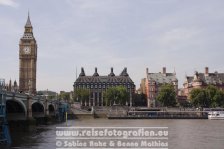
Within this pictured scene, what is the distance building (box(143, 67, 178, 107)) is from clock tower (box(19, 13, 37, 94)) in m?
43.0

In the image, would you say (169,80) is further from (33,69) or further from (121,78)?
(33,69)

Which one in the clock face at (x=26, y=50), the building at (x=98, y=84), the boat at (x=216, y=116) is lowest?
the boat at (x=216, y=116)

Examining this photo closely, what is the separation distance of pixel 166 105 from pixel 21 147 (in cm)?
11464

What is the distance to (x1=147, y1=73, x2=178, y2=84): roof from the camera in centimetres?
18250

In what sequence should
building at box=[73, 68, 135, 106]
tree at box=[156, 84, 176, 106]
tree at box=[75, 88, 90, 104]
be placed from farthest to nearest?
building at box=[73, 68, 135, 106] < tree at box=[75, 88, 90, 104] < tree at box=[156, 84, 176, 106]

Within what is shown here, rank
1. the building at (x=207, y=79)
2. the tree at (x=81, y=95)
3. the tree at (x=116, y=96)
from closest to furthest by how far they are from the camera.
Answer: the building at (x=207, y=79) < the tree at (x=116, y=96) < the tree at (x=81, y=95)

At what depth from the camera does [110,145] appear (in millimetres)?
42906

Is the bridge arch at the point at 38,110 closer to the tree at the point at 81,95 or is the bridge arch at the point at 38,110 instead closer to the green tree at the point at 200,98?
the green tree at the point at 200,98

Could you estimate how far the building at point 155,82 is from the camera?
179375 millimetres

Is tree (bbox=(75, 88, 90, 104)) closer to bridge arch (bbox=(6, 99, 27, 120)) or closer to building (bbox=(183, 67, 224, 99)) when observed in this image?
building (bbox=(183, 67, 224, 99))

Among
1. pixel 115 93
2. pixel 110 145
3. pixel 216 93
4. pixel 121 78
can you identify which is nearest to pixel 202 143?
pixel 110 145

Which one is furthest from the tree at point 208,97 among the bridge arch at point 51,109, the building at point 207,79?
the bridge arch at point 51,109

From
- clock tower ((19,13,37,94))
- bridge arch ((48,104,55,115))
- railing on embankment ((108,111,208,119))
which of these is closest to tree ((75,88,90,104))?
clock tower ((19,13,37,94))

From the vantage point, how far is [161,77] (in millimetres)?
185000
